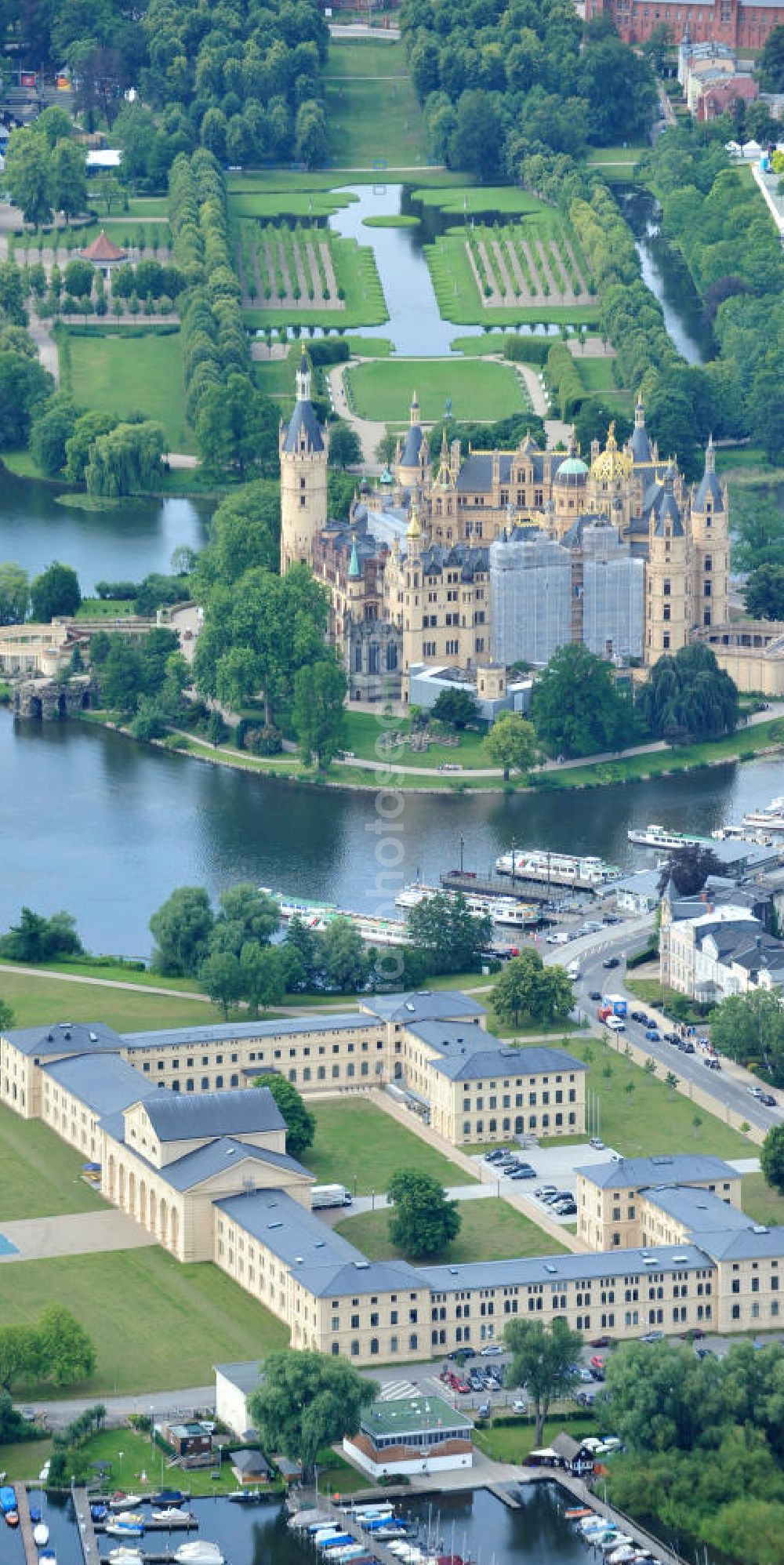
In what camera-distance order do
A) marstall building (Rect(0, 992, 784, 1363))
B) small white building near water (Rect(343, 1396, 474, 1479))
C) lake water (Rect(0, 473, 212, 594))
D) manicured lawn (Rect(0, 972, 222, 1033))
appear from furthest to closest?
lake water (Rect(0, 473, 212, 594)) < manicured lawn (Rect(0, 972, 222, 1033)) < marstall building (Rect(0, 992, 784, 1363)) < small white building near water (Rect(343, 1396, 474, 1479))

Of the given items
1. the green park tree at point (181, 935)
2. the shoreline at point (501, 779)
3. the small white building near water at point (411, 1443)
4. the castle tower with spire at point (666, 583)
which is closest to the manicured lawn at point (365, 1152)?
the green park tree at point (181, 935)

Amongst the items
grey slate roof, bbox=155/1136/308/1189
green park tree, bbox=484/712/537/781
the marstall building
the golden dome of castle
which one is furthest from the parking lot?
the golden dome of castle

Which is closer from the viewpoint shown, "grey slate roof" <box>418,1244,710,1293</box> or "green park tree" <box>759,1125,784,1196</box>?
"grey slate roof" <box>418,1244,710,1293</box>

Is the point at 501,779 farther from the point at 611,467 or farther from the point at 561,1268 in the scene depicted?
the point at 561,1268

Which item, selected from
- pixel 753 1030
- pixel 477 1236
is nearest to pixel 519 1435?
pixel 477 1236

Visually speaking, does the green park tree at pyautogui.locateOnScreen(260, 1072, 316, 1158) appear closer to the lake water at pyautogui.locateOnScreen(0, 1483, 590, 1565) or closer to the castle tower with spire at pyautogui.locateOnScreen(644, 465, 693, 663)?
the lake water at pyautogui.locateOnScreen(0, 1483, 590, 1565)

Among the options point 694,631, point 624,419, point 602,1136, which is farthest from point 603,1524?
point 624,419
